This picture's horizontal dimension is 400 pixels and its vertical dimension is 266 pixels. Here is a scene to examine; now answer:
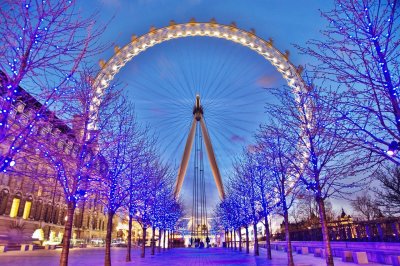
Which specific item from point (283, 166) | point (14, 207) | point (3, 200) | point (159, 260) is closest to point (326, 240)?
point (283, 166)

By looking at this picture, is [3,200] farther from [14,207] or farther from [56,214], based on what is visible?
[56,214]

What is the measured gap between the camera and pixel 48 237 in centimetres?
4516

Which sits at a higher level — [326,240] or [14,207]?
[14,207]

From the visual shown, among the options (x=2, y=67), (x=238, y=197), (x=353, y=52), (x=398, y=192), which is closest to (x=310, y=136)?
(x=353, y=52)

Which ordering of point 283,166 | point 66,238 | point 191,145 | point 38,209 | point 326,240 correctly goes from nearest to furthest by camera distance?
point 66,238, point 326,240, point 283,166, point 38,209, point 191,145

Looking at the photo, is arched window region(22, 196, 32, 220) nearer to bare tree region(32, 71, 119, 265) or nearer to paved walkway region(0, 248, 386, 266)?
paved walkway region(0, 248, 386, 266)

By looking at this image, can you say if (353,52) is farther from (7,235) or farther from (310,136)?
(7,235)

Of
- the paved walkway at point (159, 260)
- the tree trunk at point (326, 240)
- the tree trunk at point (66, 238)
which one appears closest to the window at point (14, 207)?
the paved walkway at point (159, 260)

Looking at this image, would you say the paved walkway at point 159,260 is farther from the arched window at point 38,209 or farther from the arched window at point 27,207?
the arched window at point 38,209

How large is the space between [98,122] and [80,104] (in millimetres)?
1129

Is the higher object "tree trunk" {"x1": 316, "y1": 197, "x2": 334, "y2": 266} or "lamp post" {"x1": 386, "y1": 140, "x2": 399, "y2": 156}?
"lamp post" {"x1": 386, "y1": 140, "x2": 399, "y2": 156}

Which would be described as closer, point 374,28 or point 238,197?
point 374,28

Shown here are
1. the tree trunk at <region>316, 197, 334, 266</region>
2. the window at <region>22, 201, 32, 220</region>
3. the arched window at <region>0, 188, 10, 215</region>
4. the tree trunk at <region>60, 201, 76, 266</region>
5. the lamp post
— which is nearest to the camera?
the lamp post

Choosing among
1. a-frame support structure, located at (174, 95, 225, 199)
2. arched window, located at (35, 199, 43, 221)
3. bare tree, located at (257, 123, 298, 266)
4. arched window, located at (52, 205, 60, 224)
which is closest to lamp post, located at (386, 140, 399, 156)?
bare tree, located at (257, 123, 298, 266)
